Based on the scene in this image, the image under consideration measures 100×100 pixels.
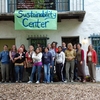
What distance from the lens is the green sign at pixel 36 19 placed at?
13.1m

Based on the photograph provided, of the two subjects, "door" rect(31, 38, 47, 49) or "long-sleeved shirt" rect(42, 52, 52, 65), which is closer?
"long-sleeved shirt" rect(42, 52, 52, 65)

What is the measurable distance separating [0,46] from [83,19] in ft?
15.2

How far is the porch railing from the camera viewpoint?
13898 millimetres

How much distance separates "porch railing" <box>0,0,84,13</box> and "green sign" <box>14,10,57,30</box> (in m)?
1.19

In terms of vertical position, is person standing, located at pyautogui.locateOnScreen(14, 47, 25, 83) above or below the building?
below

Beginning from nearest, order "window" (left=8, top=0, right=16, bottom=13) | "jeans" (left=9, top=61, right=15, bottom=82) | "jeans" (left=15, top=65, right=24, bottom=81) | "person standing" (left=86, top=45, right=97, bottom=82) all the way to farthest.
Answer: "jeans" (left=15, top=65, right=24, bottom=81)
"jeans" (left=9, top=61, right=15, bottom=82)
"person standing" (left=86, top=45, right=97, bottom=82)
"window" (left=8, top=0, right=16, bottom=13)

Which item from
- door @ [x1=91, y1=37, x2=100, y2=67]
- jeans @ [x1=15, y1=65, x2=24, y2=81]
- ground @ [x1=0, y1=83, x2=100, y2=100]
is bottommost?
ground @ [x1=0, y1=83, x2=100, y2=100]

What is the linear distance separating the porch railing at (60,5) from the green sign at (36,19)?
1.19 meters

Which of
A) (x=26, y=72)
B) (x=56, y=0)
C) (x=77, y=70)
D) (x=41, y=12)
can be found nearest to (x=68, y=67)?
(x=77, y=70)

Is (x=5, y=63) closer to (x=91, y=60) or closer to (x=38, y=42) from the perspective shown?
(x=38, y=42)

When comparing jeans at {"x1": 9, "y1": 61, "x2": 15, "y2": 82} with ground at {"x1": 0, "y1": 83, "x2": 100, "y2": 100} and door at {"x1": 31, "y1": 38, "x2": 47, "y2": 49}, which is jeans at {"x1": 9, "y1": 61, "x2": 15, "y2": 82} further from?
ground at {"x1": 0, "y1": 83, "x2": 100, "y2": 100}

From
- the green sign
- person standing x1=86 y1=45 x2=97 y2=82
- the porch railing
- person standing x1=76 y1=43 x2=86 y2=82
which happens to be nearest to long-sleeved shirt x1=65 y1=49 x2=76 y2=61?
person standing x1=76 y1=43 x2=86 y2=82

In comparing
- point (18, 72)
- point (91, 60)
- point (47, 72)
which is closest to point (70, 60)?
point (91, 60)

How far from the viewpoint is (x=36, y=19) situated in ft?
43.2
